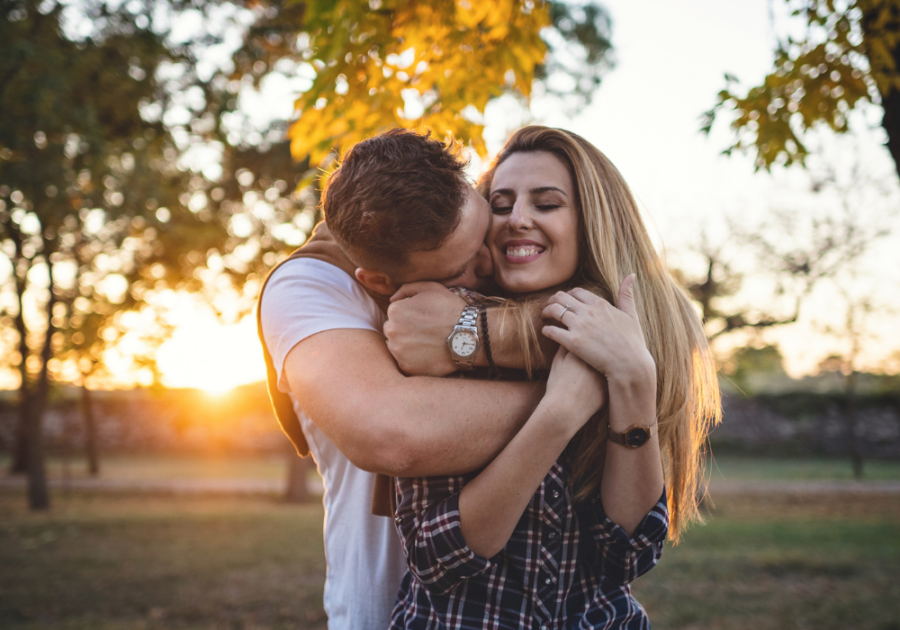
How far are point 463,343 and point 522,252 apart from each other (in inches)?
19.0

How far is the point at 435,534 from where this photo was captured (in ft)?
5.23

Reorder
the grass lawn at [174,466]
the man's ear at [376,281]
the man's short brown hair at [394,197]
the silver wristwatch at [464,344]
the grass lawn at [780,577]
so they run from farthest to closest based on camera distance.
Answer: the grass lawn at [174,466] < the grass lawn at [780,577] < the man's ear at [376,281] < the silver wristwatch at [464,344] < the man's short brown hair at [394,197]

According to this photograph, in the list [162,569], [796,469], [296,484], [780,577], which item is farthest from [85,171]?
[796,469]

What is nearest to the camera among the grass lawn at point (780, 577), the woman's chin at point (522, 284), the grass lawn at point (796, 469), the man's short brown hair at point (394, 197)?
the man's short brown hair at point (394, 197)

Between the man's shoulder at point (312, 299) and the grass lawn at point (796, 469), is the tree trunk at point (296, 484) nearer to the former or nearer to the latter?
the grass lawn at point (796, 469)

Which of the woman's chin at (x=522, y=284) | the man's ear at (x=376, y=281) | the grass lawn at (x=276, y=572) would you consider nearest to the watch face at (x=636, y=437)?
the woman's chin at (x=522, y=284)

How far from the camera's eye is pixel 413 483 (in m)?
1.72

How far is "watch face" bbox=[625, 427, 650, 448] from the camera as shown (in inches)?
66.5

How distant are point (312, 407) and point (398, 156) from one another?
733 millimetres

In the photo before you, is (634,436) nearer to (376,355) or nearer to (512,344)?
(512,344)

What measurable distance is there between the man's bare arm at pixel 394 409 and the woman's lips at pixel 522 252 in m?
0.55

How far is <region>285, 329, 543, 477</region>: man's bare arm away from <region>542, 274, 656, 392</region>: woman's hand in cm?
21

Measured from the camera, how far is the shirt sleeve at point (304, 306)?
5.65 feet

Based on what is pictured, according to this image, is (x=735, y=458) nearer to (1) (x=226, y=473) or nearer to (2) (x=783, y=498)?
(2) (x=783, y=498)
